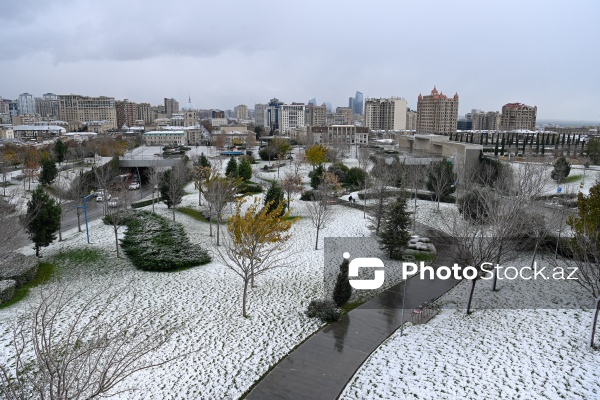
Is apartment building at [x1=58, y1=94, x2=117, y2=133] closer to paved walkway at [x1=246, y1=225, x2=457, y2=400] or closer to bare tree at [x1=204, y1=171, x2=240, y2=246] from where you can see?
bare tree at [x1=204, y1=171, x2=240, y2=246]

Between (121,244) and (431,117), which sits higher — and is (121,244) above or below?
below

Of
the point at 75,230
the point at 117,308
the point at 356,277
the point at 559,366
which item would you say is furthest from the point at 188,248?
the point at 559,366

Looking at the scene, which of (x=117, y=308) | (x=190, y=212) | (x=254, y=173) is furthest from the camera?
(x=254, y=173)

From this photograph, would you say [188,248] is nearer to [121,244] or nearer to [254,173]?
[121,244]

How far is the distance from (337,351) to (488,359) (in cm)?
430

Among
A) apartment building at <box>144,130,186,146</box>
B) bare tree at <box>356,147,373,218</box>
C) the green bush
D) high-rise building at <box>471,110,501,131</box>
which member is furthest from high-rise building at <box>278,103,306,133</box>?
the green bush

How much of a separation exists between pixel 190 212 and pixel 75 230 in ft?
25.2

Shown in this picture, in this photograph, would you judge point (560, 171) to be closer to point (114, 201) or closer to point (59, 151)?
point (114, 201)

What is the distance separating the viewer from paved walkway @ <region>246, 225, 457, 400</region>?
1085 cm

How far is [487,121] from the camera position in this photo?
527 feet

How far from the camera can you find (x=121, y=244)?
2142 cm

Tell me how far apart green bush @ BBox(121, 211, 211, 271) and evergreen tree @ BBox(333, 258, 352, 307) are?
302 inches

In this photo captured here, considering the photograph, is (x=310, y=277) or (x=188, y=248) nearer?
(x=310, y=277)

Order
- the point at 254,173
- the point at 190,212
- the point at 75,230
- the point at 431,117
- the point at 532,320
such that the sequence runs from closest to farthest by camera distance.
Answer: the point at 532,320
the point at 75,230
the point at 190,212
the point at 254,173
the point at 431,117
